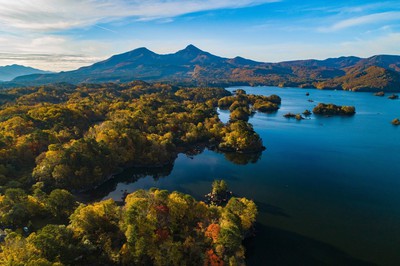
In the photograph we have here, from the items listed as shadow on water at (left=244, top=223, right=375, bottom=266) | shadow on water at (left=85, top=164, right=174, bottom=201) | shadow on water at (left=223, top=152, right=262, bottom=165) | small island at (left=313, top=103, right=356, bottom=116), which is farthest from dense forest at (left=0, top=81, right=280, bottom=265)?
small island at (left=313, top=103, right=356, bottom=116)

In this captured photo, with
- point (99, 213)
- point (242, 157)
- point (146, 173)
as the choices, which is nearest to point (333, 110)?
point (242, 157)

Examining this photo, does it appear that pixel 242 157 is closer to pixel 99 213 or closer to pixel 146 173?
pixel 146 173

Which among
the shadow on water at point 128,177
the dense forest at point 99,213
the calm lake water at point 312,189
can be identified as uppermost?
the dense forest at point 99,213

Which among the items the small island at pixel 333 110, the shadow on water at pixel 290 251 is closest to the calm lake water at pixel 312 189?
the shadow on water at pixel 290 251

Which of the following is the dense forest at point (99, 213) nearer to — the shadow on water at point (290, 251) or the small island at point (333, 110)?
the shadow on water at point (290, 251)

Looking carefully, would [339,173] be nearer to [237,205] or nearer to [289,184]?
[289,184]

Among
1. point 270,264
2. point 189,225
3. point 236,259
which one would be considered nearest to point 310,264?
point 270,264
